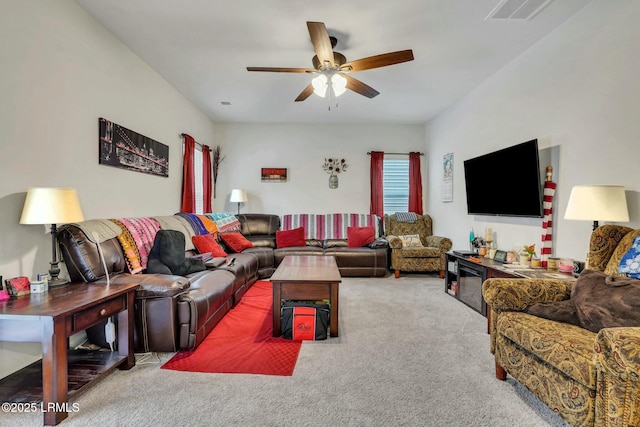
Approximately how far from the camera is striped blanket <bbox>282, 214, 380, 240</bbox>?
18.7ft

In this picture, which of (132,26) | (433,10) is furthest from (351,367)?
(132,26)

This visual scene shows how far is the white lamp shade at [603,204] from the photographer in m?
2.11

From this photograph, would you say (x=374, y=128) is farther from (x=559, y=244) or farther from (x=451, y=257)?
(x=559, y=244)

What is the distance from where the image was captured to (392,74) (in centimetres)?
384

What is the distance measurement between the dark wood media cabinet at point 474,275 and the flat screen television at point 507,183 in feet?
2.02

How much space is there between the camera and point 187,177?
4664 millimetres

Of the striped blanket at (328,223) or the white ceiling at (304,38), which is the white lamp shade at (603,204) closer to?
the white ceiling at (304,38)

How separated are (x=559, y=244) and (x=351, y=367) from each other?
2232mm

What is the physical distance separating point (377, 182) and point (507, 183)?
2.79 m

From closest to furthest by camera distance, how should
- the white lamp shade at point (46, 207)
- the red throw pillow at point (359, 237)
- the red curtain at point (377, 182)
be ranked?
the white lamp shade at point (46, 207), the red throw pillow at point (359, 237), the red curtain at point (377, 182)

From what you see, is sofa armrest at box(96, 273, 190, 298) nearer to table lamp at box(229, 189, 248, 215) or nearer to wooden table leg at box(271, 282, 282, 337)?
wooden table leg at box(271, 282, 282, 337)

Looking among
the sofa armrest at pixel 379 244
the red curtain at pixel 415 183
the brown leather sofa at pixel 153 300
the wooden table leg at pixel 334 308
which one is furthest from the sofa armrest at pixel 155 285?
the red curtain at pixel 415 183

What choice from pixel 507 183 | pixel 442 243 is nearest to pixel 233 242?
pixel 442 243

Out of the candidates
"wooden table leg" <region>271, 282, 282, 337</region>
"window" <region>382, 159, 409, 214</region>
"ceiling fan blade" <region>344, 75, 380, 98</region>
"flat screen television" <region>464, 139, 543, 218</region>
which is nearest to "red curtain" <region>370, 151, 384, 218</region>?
"window" <region>382, 159, 409, 214</region>
